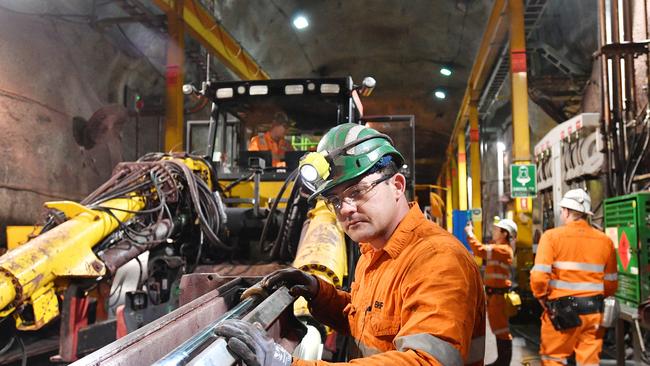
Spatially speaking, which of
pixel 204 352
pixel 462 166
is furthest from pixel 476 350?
pixel 462 166

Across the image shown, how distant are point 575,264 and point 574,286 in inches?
7.2

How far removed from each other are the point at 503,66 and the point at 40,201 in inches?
369

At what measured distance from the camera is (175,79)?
29.7 feet

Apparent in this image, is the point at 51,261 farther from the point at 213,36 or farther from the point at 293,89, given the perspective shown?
the point at 213,36

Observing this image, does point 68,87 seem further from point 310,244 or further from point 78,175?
point 310,244

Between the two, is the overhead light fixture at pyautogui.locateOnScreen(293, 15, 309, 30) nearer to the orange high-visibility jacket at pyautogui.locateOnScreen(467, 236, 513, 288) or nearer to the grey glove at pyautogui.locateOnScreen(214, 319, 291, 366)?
the orange high-visibility jacket at pyautogui.locateOnScreen(467, 236, 513, 288)

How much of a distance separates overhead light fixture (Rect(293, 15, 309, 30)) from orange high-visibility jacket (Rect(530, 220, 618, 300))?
8.37m

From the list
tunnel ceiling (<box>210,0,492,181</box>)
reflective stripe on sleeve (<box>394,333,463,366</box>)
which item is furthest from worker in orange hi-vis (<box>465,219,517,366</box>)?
tunnel ceiling (<box>210,0,492,181</box>)

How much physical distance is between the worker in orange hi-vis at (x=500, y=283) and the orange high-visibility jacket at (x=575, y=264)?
0.95 meters

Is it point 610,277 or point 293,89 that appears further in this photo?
point 293,89

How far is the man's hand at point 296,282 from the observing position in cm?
205

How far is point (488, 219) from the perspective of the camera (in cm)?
1666

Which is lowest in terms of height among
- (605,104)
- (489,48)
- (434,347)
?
(434,347)

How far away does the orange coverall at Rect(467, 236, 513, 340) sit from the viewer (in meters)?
5.15
